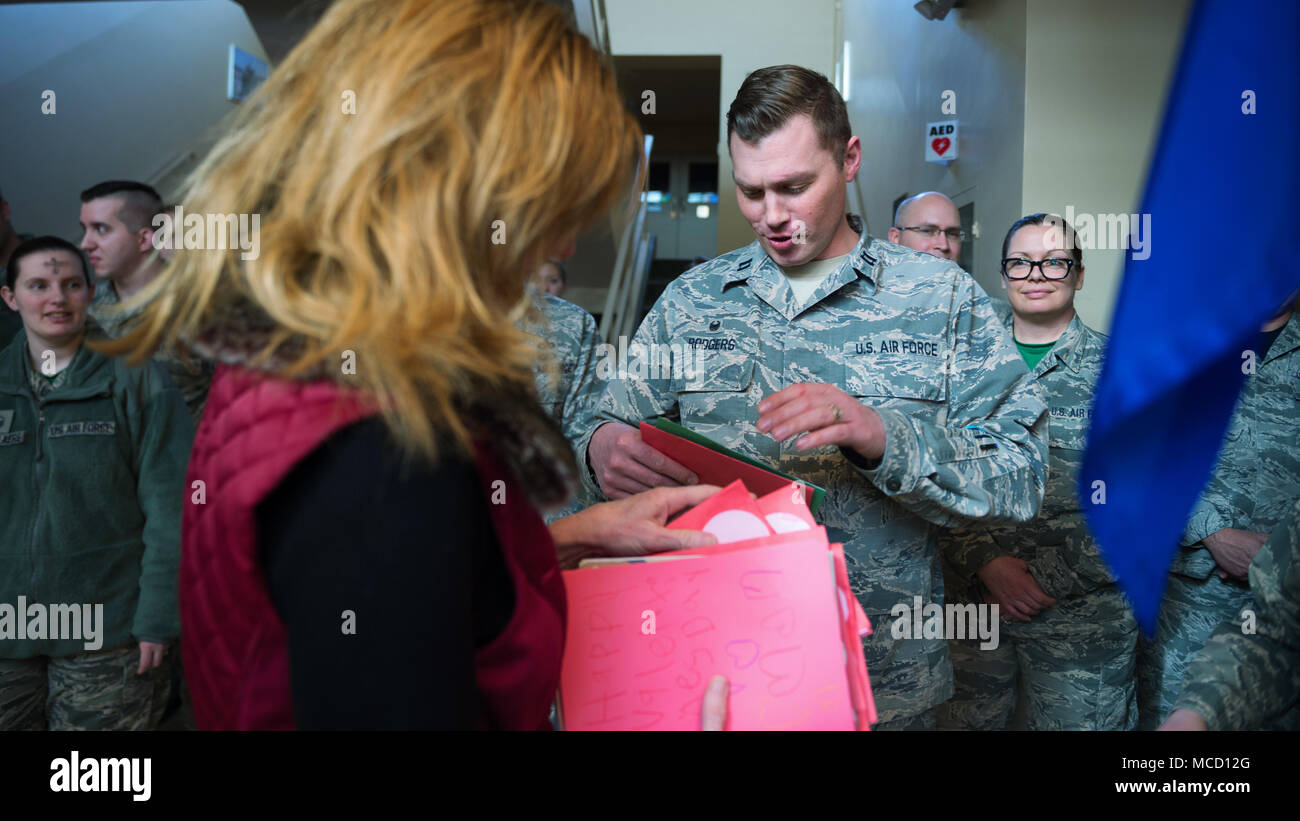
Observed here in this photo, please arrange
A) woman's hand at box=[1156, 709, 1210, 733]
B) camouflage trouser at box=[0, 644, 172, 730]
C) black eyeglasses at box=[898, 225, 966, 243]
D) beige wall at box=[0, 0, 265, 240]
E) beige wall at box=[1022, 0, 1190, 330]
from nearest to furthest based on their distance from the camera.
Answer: woman's hand at box=[1156, 709, 1210, 733] < camouflage trouser at box=[0, 644, 172, 730] < black eyeglasses at box=[898, 225, 966, 243] < beige wall at box=[1022, 0, 1190, 330] < beige wall at box=[0, 0, 265, 240]

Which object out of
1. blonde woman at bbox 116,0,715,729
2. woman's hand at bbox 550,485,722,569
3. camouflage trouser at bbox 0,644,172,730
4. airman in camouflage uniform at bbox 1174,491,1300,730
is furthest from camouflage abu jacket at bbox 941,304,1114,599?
camouflage trouser at bbox 0,644,172,730

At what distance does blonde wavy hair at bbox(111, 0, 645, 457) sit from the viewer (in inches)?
25.4

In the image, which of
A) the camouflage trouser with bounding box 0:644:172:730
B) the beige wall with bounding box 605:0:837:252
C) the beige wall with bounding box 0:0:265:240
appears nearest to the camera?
the camouflage trouser with bounding box 0:644:172:730

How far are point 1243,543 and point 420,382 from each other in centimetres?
230

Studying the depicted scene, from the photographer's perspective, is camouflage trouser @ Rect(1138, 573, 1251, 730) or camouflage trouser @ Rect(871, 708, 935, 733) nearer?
camouflage trouser @ Rect(871, 708, 935, 733)

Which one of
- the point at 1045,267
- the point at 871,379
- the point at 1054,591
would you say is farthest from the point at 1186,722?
the point at 1045,267

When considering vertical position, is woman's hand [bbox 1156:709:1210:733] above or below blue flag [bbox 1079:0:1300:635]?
below

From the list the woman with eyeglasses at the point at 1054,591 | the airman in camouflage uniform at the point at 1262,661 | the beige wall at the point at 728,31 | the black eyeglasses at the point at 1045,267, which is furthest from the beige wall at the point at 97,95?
the airman in camouflage uniform at the point at 1262,661

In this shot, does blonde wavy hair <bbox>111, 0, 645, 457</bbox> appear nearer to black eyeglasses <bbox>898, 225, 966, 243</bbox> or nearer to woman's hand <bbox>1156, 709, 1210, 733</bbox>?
woman's hand <bbox>1156, 709, 1210, 733</bbox>

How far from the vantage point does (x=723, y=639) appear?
90cm

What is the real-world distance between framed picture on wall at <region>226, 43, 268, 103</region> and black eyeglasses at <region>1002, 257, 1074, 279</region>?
5.09m

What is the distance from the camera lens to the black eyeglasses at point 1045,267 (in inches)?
101

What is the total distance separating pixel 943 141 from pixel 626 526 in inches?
164

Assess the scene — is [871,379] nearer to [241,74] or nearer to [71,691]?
[71,691]
